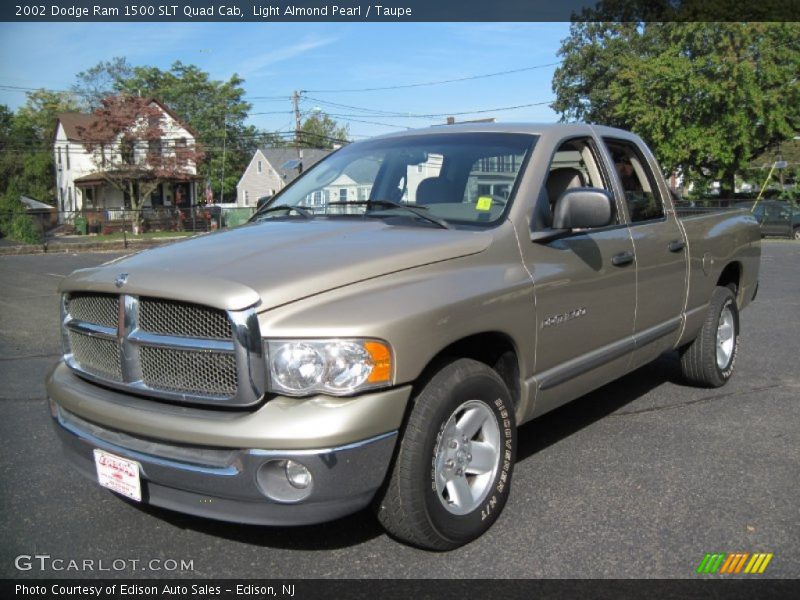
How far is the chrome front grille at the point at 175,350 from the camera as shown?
8.60 feet

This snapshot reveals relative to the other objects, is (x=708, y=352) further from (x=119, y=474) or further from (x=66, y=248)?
(x=66, y=248)

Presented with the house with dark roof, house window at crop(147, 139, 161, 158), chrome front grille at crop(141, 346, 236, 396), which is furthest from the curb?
the house with dark roof

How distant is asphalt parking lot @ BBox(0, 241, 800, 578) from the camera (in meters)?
3.03

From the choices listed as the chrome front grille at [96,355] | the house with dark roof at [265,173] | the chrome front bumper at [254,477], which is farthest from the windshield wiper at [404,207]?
the house with dark roof at [265,173]

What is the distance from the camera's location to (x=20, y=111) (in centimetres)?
6762

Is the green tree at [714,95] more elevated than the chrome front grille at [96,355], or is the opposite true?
the green tree at [714,95]

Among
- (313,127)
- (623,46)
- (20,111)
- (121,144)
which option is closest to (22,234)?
(121,144)

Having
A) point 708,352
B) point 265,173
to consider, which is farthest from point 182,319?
point 265,173

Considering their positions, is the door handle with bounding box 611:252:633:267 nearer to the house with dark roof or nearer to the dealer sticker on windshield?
the dealer sticker on windshield

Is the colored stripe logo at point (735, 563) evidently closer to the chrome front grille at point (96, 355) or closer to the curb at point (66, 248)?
the chrome front grille at point (96, 355)

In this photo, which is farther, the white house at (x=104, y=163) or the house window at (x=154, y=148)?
the house window at (x=154, y=148)

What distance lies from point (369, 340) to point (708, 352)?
3764mm

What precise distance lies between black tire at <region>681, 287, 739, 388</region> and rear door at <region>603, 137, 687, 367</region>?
633 millimetres

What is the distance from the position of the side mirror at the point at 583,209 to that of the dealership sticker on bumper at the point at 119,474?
2270mm
